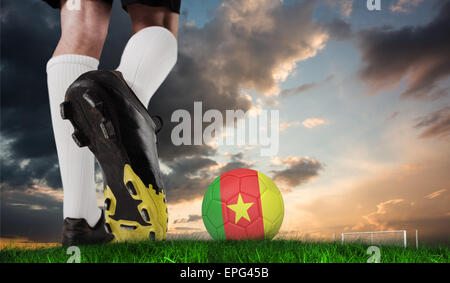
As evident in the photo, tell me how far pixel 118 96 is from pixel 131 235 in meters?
0.87

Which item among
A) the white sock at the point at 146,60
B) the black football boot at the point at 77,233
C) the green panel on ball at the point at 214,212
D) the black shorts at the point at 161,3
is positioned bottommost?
the black football boot at the point at 77,233

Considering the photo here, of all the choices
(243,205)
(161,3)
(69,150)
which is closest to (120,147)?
(69,150)

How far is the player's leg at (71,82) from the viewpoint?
258 cm

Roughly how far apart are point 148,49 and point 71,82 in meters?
0.63

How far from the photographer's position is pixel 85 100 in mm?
2143

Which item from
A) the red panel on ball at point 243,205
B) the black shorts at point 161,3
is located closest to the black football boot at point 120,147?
the black shorts at point 161,3

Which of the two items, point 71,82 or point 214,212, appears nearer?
point 71,82

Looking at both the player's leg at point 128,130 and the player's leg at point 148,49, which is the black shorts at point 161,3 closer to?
the player's leg at point 148,49

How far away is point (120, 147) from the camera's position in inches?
88.3

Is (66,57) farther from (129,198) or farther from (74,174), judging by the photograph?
(129,198)

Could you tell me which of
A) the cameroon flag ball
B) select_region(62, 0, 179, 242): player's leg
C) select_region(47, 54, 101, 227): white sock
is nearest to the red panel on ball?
the cameroon flag ball

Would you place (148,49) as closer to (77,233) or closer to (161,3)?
(161,3)

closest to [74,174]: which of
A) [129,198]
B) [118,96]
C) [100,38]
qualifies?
[129,198]

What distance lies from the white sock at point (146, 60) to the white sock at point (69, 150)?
1.22 ft
